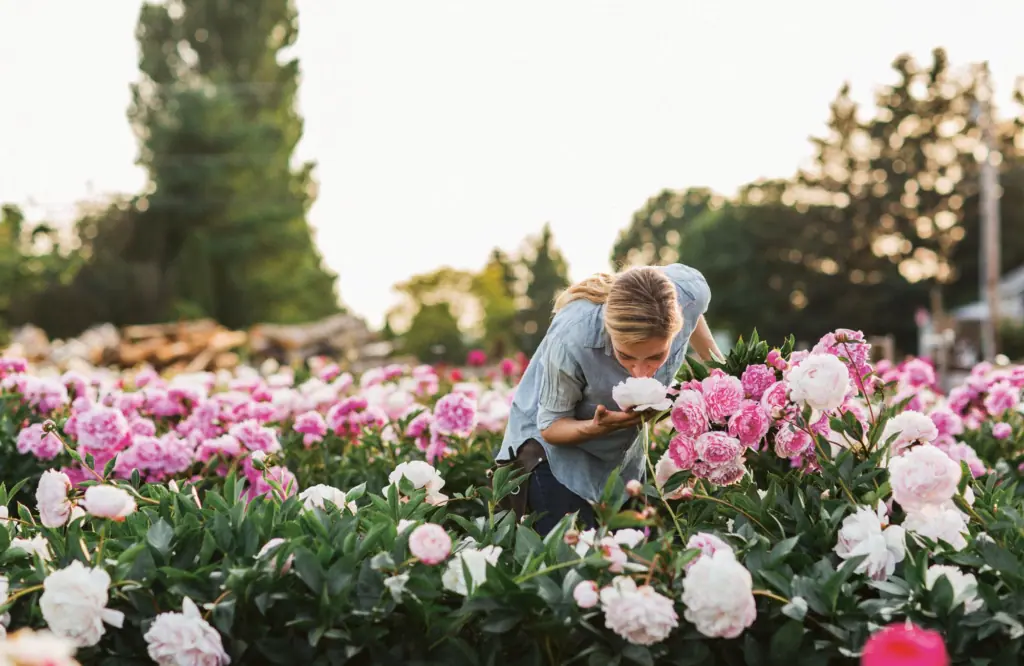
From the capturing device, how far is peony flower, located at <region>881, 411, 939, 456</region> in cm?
273

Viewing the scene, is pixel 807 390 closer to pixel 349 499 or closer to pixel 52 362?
pixel 349 499

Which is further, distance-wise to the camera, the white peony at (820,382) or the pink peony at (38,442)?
the pink peony at (38,442)

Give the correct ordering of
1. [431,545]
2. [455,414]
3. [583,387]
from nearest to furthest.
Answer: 1. [431,545]
2. [583,387]
3. [455,414]

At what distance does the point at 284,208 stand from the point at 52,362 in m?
19.4

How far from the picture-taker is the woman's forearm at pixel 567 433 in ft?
9.25

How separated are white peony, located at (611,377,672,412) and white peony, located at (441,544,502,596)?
511 millimetres

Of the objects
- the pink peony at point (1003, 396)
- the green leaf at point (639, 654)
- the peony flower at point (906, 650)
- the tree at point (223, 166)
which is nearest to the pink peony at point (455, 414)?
the green leaf at point (639, 654)

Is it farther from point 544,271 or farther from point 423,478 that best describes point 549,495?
point 544,271

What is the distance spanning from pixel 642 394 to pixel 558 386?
63 cm

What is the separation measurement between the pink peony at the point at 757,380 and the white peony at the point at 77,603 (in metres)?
1.83

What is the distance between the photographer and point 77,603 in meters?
2.02

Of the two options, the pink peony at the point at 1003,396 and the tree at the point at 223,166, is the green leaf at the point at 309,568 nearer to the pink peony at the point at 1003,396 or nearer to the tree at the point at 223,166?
the pink peony at the point at 1003,396

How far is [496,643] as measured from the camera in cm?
220

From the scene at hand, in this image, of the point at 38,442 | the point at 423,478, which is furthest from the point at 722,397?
the point at 38,442
